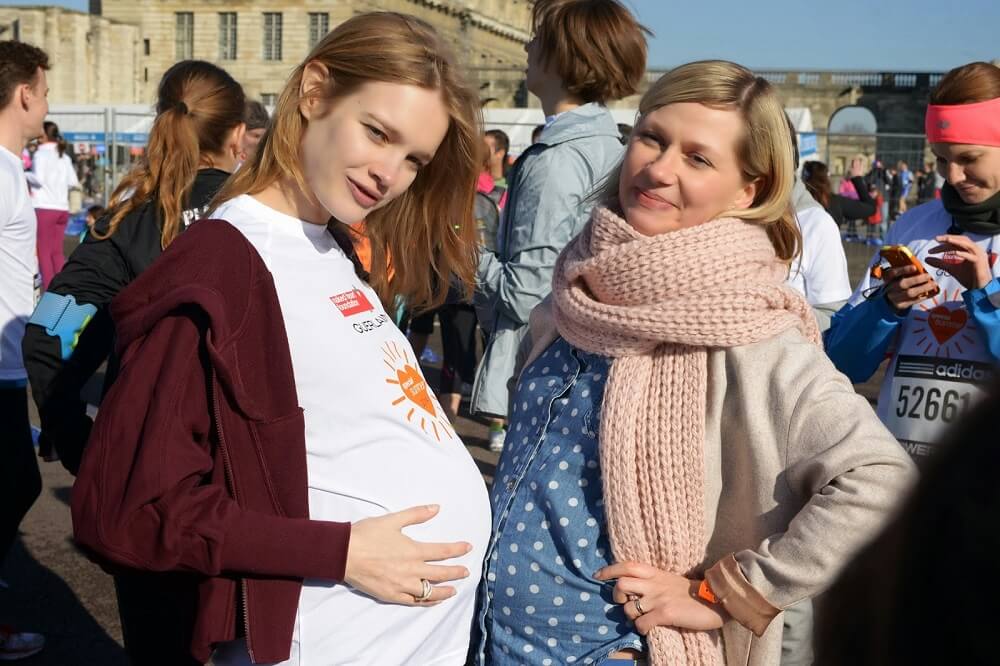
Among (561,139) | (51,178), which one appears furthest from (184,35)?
(561,139)

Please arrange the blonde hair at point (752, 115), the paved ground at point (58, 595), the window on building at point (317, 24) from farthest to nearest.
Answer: the window on building at point (317, 24)
the paved ground at point (58, 595)
the blonde hair at point (752, 115)

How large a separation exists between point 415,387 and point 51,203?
1211cm

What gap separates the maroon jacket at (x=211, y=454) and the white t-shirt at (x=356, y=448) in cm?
7

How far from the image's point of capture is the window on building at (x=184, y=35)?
2422 inches

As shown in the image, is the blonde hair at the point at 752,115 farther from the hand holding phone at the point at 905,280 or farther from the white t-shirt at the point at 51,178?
the white t-shirt at the point at 51,178

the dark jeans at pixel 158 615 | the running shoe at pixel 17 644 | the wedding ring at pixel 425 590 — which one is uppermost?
the wedding ring at pixel 425 590

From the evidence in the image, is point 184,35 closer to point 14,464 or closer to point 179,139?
point 14,464

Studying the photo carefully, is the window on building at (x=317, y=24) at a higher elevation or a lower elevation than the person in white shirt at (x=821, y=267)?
higher

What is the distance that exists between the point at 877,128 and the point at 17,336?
216 feet

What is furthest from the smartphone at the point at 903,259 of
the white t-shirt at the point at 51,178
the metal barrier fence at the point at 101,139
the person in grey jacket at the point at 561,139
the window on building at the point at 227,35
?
the window on building at the point at 227,35

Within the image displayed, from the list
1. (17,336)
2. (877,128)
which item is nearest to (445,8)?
(877,128)

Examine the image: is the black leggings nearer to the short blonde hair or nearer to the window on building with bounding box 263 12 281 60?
the short blonde hair

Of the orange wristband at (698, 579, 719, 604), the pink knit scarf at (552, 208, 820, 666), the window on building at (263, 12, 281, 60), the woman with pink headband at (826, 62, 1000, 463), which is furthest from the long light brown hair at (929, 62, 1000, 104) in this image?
the window on building at (263, 12, 281, 60)

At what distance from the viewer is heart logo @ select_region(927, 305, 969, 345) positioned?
309 centimetres
